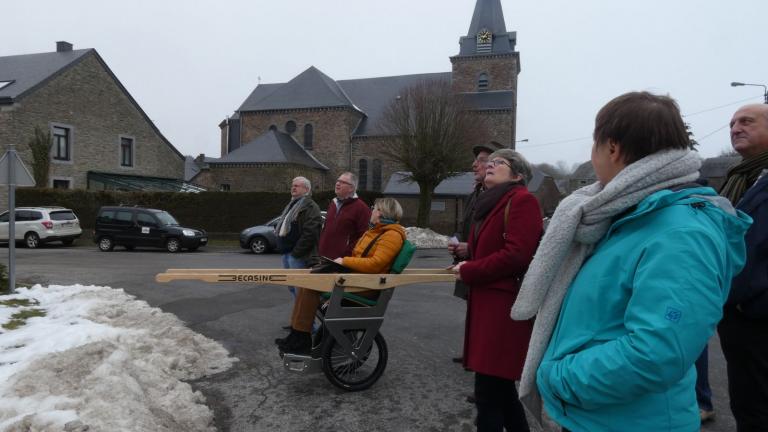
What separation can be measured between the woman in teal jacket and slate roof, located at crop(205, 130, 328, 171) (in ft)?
113

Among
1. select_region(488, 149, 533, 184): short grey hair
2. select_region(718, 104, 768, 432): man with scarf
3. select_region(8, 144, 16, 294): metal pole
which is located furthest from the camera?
select_region(8, 144, 16, 294): metal pole

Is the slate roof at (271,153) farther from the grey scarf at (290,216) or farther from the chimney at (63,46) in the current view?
the grey scarf at (290,216)

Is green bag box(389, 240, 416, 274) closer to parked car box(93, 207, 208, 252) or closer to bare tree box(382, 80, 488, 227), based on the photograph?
parked car box(93, 207, 208, 252)

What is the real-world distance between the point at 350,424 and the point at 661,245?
287cm

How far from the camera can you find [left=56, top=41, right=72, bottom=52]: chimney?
32.4 meters

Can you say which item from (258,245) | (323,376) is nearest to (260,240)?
(258,245)

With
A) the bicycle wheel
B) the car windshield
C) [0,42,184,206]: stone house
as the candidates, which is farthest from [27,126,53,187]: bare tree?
the bicycle wheel

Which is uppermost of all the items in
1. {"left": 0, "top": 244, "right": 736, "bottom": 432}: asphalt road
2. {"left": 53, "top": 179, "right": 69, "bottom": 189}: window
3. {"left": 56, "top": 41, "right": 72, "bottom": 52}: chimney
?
{"left": 56, "top": 41, "right": 72, "bottom": 52}: chimney

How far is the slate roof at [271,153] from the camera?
116 feet

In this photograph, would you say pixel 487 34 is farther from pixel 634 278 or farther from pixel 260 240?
pixel 634 278

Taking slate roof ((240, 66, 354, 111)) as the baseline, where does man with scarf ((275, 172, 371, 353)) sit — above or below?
below

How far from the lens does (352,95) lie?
152 feet

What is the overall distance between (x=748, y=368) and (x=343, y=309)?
8.58 ft

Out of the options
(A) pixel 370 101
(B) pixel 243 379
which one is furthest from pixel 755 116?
(A) pixel 370 101
